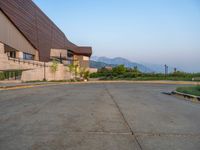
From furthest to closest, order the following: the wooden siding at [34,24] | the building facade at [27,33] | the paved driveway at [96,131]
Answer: the wooden siding at [34,24] < the building facade at [27,33] < the paved driveway at [96,131]

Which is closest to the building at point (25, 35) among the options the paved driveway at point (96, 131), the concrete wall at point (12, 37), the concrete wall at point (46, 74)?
the concrete wall at point (12, 37)

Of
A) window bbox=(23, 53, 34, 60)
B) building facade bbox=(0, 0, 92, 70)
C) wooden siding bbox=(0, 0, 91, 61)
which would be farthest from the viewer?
window bbox=(23, 53, 34, 60)

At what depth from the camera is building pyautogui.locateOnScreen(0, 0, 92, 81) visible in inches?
1740

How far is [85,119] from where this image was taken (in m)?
8.12

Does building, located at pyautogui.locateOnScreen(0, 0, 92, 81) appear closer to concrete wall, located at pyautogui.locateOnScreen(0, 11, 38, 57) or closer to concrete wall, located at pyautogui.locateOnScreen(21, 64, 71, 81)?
concrete wall, located at pyautogui.locateOnScreen(0, 11, 38, 57)

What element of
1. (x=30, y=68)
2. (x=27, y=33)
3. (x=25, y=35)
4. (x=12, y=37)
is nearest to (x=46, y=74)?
(x=30, y=68)

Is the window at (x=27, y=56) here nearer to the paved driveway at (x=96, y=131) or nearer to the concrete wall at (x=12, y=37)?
the concrete wall at (x=12, y=37)

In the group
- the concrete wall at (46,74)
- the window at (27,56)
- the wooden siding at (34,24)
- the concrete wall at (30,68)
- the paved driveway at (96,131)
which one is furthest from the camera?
the window at (27,56)

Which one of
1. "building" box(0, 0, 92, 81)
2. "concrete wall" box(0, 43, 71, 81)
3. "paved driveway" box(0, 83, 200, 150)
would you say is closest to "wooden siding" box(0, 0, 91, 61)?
"building" box(0, 0, 92, 81)

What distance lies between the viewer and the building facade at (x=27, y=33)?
151 feet

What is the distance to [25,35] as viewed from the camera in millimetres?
53562

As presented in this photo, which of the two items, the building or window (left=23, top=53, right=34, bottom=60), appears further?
window (left=23, top=53, right=34, bottom=60)

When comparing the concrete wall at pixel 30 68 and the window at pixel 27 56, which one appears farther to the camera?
the window at pixel 27 56

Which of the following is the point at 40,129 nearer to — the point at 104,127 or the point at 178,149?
the point at 104,127
